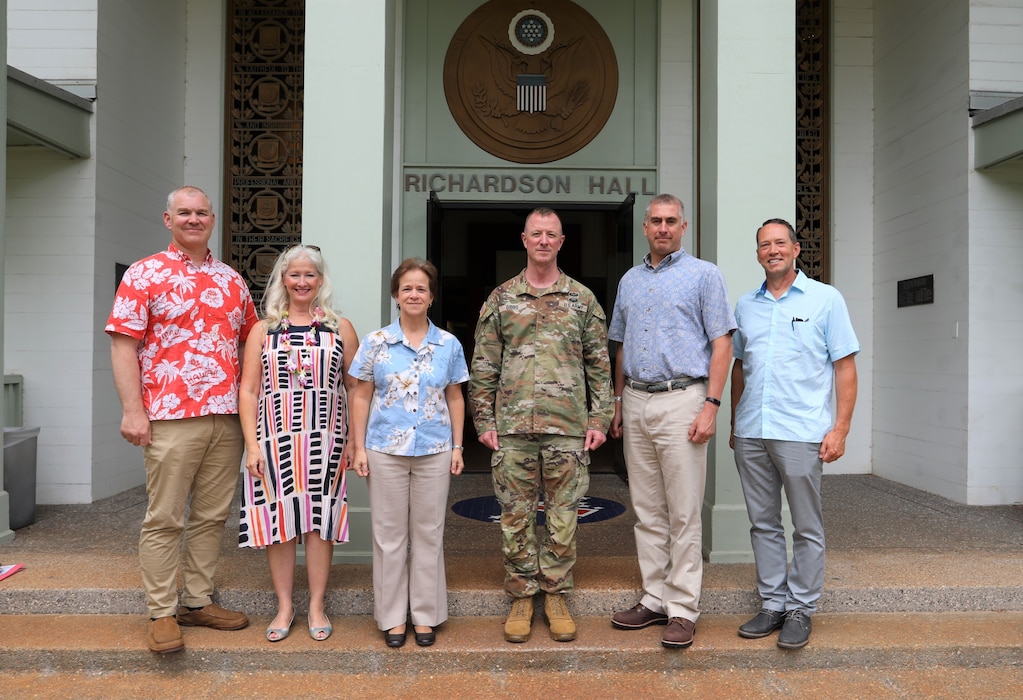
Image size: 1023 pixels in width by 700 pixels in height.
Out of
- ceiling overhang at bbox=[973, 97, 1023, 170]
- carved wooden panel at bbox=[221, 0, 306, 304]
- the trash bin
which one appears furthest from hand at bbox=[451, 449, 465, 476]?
ceiling overhang at bbox=[973, 97, 1023, 170]

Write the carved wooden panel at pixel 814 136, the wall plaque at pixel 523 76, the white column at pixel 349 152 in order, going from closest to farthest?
the white column at pixel 349 152, the wall plaque at pixel 523 76, the carved wooden panel at pixel 814 136

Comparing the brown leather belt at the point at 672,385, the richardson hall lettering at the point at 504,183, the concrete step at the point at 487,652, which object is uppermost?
the richardson hall lettering at the point at 504,183

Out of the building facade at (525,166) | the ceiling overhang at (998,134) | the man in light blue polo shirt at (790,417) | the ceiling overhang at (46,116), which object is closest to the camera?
the man in light blue polo shirt at (790,417)

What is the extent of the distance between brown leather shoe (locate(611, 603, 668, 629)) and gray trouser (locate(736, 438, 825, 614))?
49 cm

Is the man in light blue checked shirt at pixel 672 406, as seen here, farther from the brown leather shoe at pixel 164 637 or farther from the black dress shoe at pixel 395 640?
the brown leather shoe at pixel 164 637

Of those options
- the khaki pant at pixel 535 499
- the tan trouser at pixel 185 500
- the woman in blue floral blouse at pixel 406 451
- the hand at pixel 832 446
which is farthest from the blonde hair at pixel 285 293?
the hand at pixel 832 446

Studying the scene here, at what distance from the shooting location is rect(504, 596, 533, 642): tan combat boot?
328 cm

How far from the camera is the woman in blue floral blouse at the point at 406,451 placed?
3.23 meters

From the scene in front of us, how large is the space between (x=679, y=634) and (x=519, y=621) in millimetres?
700

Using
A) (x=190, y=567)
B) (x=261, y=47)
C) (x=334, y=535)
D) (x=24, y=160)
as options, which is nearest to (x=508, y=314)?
(x=334, y=535)

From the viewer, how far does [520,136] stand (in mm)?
6930

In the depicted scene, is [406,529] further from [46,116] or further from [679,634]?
[46,116]

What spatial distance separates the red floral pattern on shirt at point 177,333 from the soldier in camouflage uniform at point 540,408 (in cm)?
115

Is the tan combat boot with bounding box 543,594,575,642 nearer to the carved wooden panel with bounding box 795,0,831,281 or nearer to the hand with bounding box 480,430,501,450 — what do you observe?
the hand with bounding box 480,430,501,450
